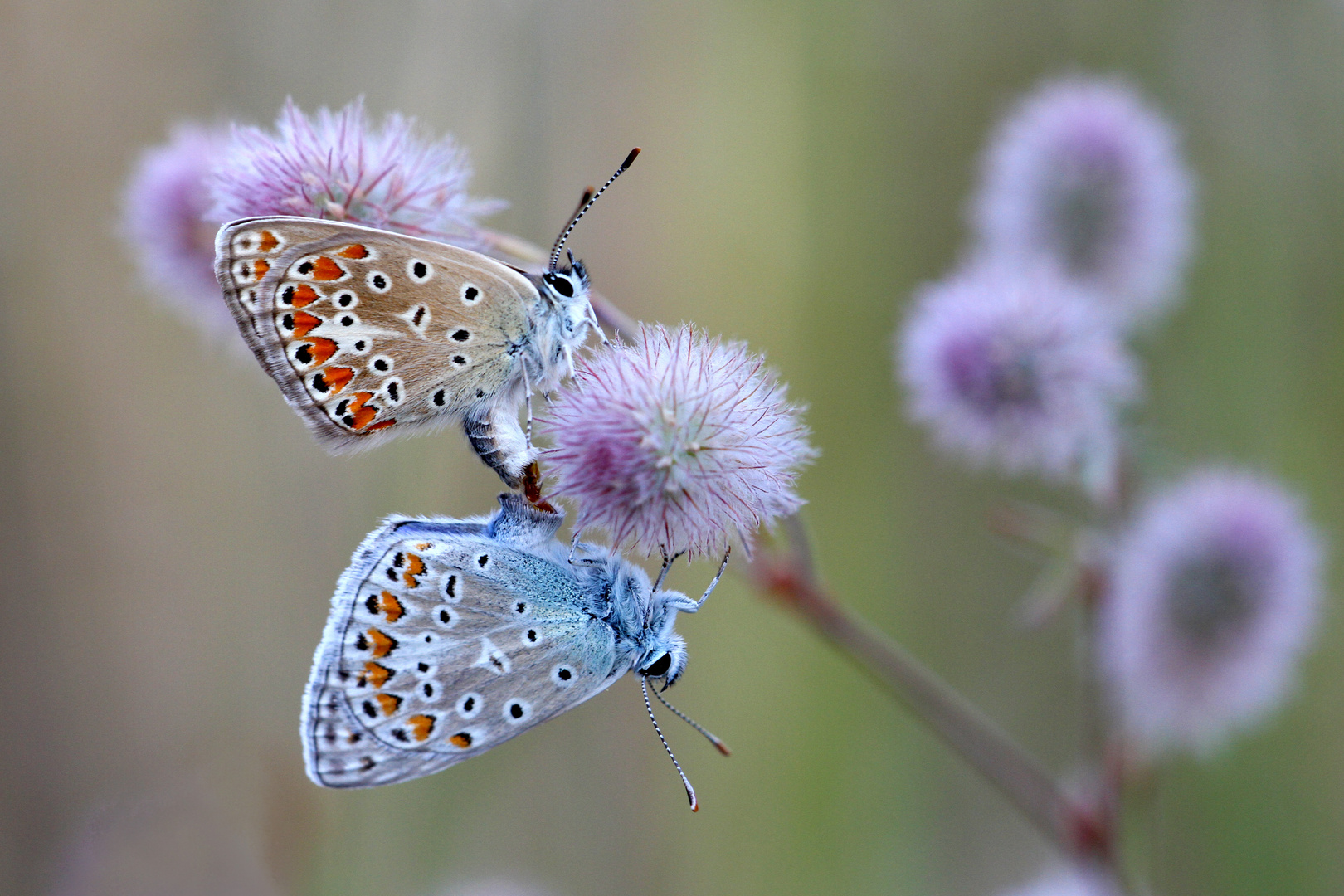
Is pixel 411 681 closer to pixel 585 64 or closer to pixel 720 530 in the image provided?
pixel 720 530

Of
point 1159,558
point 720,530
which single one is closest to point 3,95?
point 720,530

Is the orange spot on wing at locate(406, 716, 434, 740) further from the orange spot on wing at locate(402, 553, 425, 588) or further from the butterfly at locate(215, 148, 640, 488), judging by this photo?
the butterfly at locate(215, 148, 640, 488)

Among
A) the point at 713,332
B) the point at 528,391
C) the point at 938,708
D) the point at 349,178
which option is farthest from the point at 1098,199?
the point at 349,178

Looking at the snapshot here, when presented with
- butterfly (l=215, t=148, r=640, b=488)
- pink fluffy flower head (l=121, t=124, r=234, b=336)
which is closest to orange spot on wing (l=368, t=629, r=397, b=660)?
butterfly (l=215, t=148, r=640, b=488)

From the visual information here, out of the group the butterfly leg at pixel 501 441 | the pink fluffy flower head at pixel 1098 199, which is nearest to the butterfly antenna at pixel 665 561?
the butterfly leg at pixel 501 441

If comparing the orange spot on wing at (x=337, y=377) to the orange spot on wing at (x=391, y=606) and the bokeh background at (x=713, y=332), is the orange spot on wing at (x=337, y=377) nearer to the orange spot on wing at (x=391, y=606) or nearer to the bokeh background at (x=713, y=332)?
the orange spot on wing at (x=391, y=606)
